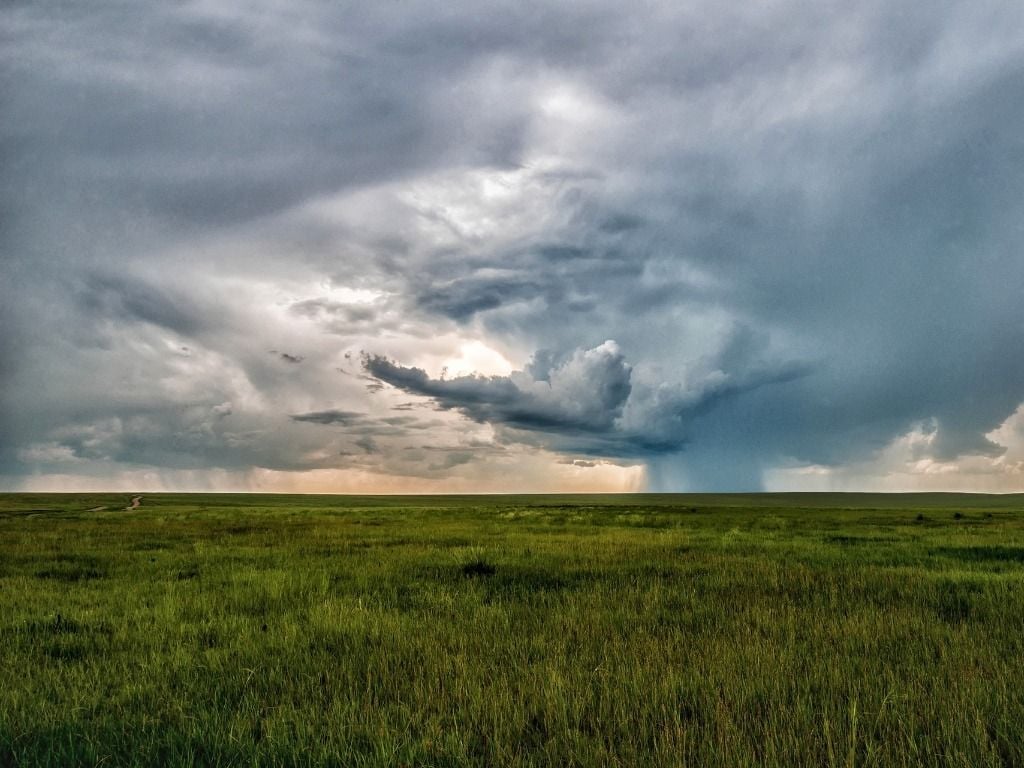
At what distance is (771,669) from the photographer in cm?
574

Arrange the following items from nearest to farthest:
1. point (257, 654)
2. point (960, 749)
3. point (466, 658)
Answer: point (960, 749)
point (466, 658)
point (257, 654)

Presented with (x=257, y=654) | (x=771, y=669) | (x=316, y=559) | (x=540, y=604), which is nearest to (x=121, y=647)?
(x=257, y=654)

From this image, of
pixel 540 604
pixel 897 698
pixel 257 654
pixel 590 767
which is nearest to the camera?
pixel 590 767

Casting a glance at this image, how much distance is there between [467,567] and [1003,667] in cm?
988

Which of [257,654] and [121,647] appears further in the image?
[121,647]

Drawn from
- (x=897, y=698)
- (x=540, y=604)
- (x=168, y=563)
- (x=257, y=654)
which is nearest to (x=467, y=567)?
(x=540, y=604)

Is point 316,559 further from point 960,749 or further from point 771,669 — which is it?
point 960,749

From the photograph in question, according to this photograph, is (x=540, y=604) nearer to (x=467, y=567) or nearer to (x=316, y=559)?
(x=467, y=567)

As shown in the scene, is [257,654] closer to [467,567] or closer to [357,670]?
[357,670]

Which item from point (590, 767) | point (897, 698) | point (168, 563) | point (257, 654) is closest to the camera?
point (590, 767)

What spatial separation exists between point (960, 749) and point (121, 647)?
8.52 meters

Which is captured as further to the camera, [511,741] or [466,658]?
[466,658]

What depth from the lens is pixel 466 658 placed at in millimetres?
6336

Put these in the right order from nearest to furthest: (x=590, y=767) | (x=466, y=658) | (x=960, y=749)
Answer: (x=590, y=767) → (x=960, y=749) → (x=466, y=658)
